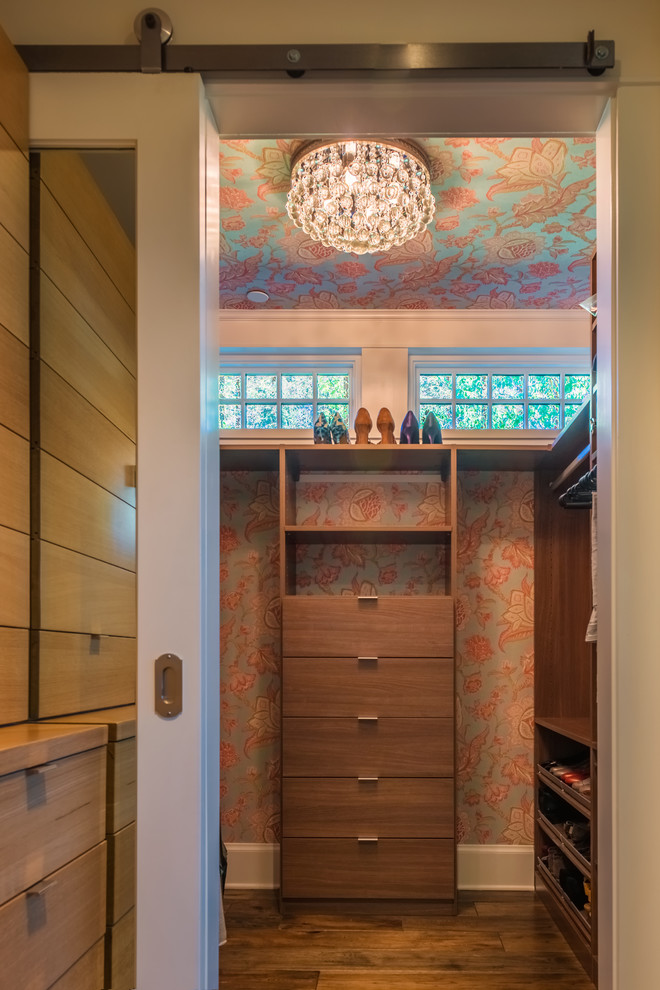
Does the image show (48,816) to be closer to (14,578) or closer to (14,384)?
(14,578)

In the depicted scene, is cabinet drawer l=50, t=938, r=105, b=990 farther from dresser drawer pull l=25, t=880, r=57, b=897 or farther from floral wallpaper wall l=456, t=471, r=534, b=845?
floral wallpaper wall l=456, t=471, r=534, b=845

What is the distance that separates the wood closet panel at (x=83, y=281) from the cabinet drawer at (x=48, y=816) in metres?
0.71

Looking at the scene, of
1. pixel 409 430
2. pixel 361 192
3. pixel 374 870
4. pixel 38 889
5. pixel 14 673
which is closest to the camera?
pixel 38 889

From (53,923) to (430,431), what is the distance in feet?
8.31

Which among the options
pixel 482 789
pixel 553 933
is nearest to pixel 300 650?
pixel 482 789

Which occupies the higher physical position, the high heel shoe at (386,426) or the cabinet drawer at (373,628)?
the high heel shoe at (386,426)

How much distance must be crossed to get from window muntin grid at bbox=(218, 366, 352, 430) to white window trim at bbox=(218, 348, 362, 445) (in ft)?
0.04

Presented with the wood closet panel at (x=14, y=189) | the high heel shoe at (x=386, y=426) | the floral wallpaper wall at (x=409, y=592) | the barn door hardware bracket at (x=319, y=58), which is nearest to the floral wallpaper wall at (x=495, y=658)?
the floral wallpaper wall at (x=409, y=592)

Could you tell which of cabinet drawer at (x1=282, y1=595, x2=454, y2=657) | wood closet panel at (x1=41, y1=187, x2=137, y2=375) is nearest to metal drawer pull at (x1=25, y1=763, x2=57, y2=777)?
wood closet panel at (x1=41, y1=187, x2=137, y2=375)

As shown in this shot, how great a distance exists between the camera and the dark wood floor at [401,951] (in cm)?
274

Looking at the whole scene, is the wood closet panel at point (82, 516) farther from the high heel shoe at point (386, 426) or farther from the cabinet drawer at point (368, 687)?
the high heel shoe at point (386, 426)

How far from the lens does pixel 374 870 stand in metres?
3.32

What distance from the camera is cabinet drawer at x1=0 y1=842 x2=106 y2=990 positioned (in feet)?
3.82

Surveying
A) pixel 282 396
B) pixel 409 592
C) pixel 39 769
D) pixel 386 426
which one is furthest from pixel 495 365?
pixel 39 769
